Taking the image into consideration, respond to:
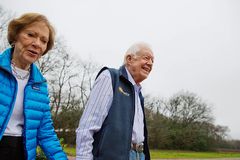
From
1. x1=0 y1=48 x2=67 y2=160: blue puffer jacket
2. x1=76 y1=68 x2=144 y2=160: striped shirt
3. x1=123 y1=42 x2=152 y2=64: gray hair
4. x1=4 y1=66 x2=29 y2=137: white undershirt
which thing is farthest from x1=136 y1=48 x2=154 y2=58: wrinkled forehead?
x1=4 y1=66 x2=29 y2=137: white undershirt

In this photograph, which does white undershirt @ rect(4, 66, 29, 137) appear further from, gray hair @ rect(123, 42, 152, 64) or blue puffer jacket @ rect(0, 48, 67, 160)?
gray hair @ rect(123, 42, 152, 64)

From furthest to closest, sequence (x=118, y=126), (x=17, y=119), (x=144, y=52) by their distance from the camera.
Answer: (x=144, y=52)
(x=118, y=126)
(x=17, y=119)

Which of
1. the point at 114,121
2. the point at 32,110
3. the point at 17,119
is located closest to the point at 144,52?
the point at 114,121

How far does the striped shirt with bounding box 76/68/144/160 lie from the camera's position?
2535 mm

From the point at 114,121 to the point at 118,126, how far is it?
59 mm

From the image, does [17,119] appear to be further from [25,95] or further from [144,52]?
[144,52]

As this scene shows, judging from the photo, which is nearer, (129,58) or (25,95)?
(25,95)

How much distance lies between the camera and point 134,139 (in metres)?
2.91

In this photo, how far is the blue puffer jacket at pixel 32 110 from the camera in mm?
2322

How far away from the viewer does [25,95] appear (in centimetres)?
246

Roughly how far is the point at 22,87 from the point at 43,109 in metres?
0.27

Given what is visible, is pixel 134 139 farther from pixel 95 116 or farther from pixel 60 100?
pixel 60 100

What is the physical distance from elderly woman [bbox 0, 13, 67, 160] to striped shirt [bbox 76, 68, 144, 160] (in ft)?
0.98

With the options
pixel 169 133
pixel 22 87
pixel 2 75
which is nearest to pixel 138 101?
pixel 22 87
